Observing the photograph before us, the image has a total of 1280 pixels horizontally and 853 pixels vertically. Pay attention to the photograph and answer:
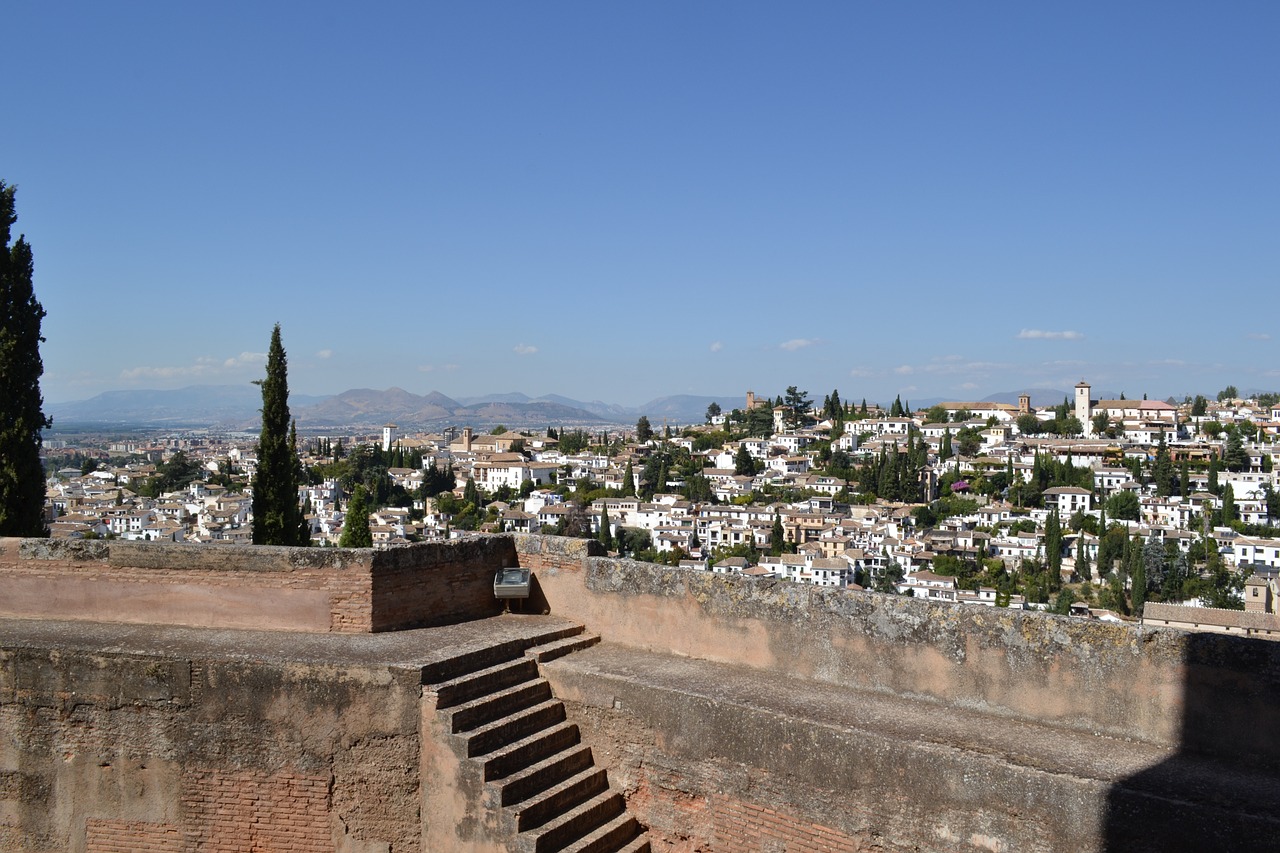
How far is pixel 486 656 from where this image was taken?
576cm

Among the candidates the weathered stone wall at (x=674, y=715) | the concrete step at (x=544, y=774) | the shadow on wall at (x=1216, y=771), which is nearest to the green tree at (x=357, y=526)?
the weathered stone wall at (x=674, y=715)

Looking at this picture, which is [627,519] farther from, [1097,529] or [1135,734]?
[1135,734]

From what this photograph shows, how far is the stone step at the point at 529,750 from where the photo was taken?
5156 millimetres

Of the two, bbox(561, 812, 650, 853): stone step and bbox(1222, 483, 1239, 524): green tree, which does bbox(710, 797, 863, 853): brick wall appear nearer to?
bbox(561, 812, 650, 853): stone step

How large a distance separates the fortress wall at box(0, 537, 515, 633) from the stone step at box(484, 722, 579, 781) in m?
1.33

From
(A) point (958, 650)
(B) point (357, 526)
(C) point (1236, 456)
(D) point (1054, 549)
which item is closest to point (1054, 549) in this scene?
(D) point (1054, 549)

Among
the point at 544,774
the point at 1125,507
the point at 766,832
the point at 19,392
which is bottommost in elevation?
the point at 1125,507

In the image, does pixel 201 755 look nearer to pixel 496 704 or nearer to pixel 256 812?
pixel 256 812

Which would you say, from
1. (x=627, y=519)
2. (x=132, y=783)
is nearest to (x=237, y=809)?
(x=132, y=783)

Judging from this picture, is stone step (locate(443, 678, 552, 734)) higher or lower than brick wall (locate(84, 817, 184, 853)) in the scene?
higher

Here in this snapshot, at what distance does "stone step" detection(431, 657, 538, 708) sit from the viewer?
208 inches

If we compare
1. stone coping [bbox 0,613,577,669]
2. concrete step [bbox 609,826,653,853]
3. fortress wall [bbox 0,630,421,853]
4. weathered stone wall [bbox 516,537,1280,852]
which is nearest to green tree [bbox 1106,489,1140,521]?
weathered stone wall [bbox 516,537,1280,852]

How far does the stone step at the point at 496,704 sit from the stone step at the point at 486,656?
0.20 meters

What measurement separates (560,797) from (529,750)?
31 cm
